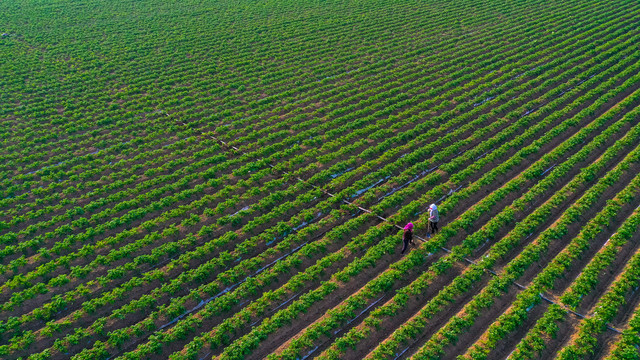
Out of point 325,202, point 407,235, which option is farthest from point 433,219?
point 325,202

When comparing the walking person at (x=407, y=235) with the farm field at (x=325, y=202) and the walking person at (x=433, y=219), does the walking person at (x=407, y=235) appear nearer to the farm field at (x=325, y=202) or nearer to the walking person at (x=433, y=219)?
the farm field at (x=325, y=202)

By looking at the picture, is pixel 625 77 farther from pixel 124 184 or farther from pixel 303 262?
pixel 124 184

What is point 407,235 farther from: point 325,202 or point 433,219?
point 325,202

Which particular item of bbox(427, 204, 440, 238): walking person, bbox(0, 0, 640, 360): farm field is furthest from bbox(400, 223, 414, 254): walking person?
bbox(427, 204, 440, 238): walking person

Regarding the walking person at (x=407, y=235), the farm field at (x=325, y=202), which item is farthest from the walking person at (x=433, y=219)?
the walking person at (x=407, y=235)

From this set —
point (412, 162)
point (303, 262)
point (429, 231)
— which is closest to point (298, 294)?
point (303, 262)

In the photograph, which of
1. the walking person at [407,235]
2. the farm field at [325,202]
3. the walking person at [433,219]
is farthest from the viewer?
the walking person at [433,219]

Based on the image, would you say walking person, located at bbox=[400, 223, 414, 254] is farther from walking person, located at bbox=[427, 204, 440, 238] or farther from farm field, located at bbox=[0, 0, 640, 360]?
walking person, located at bbox=[427, 204, 440, 238]
